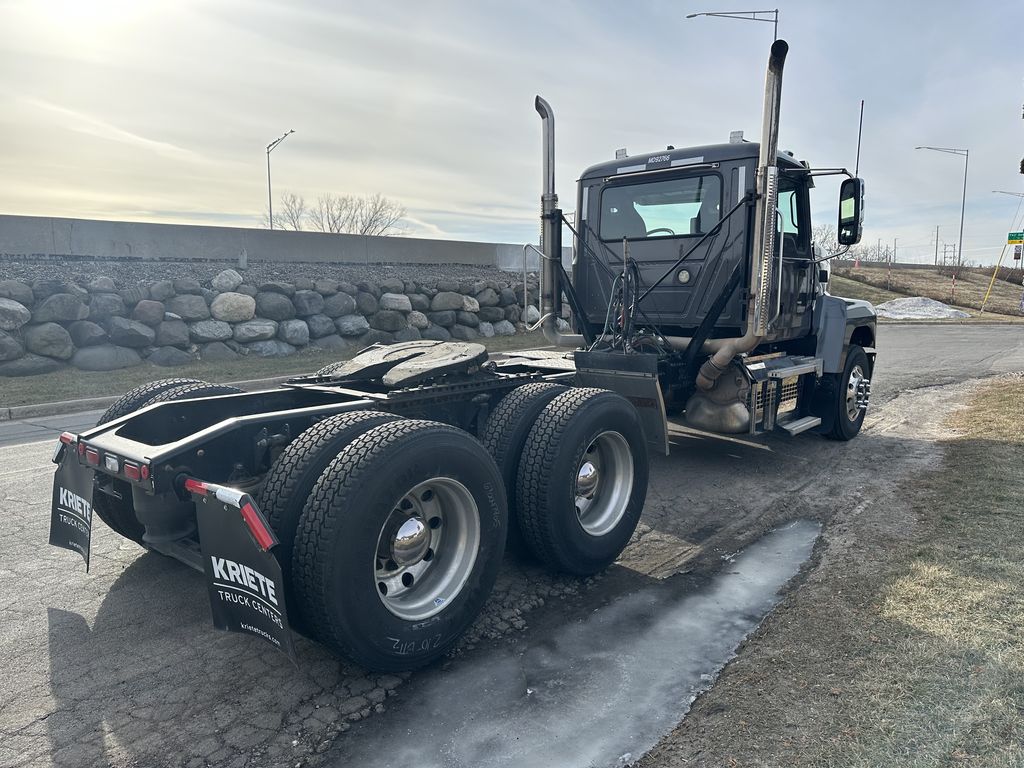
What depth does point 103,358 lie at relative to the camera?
1233 cm

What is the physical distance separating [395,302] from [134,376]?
5840mm

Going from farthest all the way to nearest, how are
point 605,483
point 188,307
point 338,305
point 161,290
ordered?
point 338,305
point 188,307
point 161,290
point 605,483

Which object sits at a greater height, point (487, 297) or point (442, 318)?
point (487, 297)

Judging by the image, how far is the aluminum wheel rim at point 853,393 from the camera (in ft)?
25.8

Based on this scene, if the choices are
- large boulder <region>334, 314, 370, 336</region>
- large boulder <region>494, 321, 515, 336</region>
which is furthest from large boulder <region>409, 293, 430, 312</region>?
large boulder <region>494, 321, 515, 336</region>

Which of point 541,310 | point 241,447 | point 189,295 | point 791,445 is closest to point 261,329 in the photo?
point 189,295

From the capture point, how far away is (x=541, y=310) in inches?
300

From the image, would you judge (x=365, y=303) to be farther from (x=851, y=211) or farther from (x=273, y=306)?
(x=851, y=211)

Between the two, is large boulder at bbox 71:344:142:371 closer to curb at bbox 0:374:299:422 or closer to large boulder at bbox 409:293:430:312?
curb at bbox 0:374:299:422

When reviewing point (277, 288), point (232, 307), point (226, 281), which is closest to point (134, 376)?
point (232, 307)

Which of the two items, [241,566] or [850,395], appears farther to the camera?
[850,395]

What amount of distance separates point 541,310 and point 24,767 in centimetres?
579

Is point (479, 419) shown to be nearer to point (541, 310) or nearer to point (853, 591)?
point (853, 591)

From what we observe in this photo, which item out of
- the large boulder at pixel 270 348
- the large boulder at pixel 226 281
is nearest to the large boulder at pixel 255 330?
the large boulder at pixel 270 348
